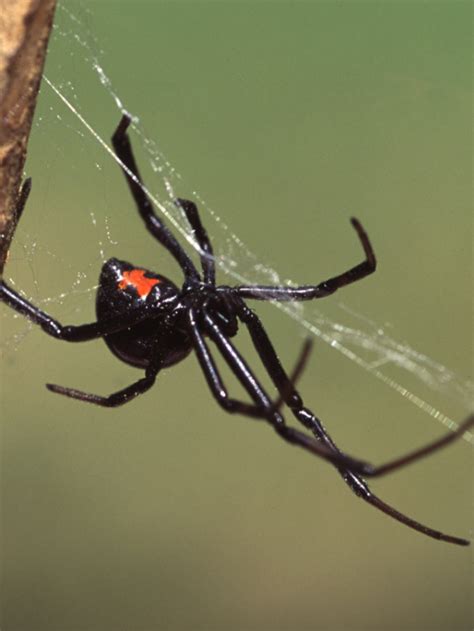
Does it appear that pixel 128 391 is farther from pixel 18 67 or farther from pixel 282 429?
pixel 18 67

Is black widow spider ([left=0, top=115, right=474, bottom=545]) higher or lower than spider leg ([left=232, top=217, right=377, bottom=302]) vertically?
lower

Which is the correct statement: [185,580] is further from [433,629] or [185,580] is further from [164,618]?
[433,629]

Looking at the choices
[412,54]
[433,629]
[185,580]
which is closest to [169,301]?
[185,580]

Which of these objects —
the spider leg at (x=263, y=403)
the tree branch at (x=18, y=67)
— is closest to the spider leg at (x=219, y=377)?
the spider leg at (x=263, y=403)

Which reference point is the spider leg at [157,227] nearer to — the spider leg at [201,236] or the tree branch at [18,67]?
the spider leg at [201,236]

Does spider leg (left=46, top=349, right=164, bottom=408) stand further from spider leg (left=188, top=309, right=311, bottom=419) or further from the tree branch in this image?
the tree branch

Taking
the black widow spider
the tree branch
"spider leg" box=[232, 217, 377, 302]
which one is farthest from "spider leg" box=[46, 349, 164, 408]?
the tree branch

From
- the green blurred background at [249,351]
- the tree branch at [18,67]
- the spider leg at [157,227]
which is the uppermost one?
the tree branch at [18,67]
